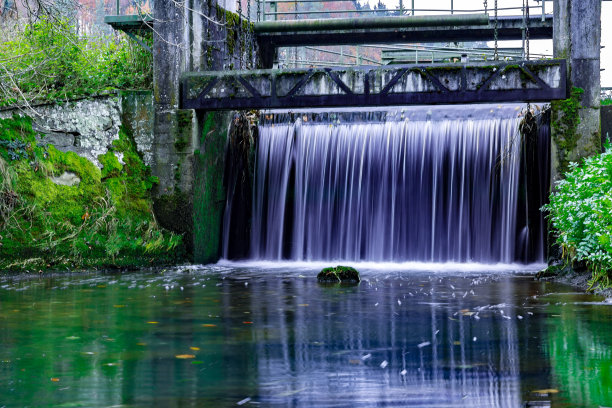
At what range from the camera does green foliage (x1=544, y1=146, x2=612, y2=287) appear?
1048cm

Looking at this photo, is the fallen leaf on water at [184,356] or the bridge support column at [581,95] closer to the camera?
the fallen leaf on water at [184,356]

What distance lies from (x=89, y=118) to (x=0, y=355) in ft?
32.4

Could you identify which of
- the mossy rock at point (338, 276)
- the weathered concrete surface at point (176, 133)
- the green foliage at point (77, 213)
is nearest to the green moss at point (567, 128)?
the mossy rock at point (338, 276)

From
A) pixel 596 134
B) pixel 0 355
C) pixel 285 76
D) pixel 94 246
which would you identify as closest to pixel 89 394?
pixel 0 355

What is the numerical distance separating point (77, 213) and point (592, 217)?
9167 millimetres

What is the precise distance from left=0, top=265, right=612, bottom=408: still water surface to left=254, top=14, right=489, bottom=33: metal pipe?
8874 mm

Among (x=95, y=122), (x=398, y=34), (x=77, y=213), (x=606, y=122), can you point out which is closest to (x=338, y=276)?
(x=77, y=213)

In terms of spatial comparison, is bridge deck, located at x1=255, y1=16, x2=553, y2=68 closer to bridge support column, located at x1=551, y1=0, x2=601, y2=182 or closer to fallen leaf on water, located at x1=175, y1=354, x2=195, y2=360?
bridge support column, located at x1=551, y1=0, x2=601, y2=182

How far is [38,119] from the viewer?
15.6m

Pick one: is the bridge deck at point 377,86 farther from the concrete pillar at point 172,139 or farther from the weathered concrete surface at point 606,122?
the weathered concrete surface at point 606,122

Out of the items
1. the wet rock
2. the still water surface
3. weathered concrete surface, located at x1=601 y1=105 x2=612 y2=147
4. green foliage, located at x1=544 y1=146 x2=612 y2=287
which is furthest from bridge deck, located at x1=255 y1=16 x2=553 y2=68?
the still water surface

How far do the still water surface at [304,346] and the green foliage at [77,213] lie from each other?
8.06 feet

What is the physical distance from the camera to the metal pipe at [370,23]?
19.3 m

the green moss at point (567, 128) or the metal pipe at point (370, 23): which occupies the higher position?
the metal pipe at point (370, 23)
